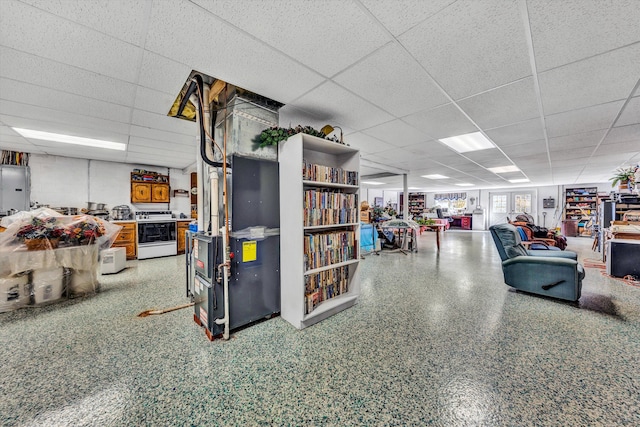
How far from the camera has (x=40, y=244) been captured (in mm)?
2814

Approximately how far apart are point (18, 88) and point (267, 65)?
249 centimetres

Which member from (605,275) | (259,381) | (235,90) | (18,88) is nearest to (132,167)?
(18,88)

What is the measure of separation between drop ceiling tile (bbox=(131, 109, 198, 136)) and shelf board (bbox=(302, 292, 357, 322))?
270 centimetres

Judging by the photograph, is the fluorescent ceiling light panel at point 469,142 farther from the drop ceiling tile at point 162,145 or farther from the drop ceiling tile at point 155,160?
the drop ceiling tile at point 155,160

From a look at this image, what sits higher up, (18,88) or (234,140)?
(18,88)

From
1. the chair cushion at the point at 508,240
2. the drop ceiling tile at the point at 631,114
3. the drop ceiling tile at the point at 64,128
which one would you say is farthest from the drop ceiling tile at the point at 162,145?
the drop ceiling tile at the point at 631,114

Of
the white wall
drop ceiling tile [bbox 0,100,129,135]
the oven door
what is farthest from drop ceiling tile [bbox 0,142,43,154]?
the oven door

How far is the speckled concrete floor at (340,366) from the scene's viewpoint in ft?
4.44

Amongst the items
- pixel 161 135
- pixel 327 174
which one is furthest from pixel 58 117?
pixel 327 174

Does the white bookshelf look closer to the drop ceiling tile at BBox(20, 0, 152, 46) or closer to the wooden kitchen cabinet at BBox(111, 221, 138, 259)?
the drop ceiling tile at BBox(20, 0, 152, 46)

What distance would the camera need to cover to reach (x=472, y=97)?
2480 millimetres

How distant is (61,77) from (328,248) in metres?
2.91

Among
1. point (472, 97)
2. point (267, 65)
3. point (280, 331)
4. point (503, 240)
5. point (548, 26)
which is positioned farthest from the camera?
point (503, 240)

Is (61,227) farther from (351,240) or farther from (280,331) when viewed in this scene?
(351,240)
